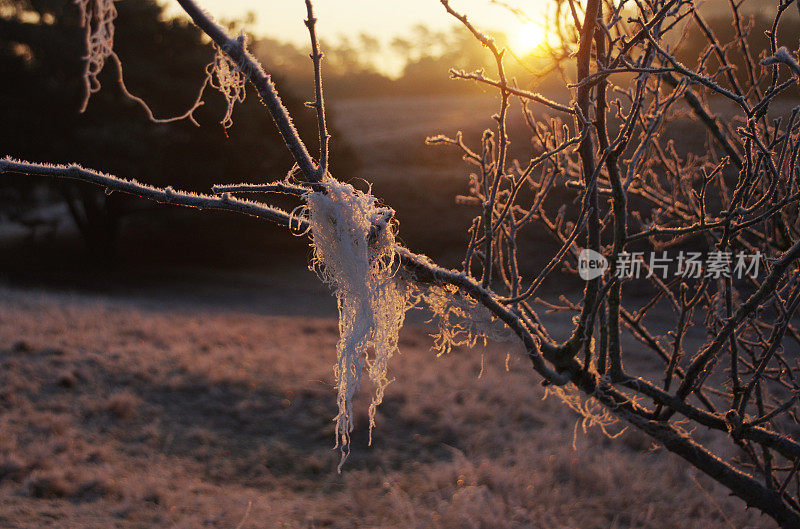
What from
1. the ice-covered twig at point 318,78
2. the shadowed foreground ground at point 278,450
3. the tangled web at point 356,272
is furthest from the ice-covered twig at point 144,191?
the shadowed foreground ground at point 278,450

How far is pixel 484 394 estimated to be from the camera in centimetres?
774

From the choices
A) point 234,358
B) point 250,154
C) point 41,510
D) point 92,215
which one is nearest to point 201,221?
point 92,215

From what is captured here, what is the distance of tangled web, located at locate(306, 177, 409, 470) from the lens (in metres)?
1.61

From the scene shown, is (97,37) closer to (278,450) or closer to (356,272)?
(356,272)

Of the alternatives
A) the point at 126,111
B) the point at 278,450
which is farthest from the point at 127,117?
the point at 278,450

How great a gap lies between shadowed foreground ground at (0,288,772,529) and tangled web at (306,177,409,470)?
78.8 inches

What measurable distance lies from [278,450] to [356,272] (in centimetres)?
486

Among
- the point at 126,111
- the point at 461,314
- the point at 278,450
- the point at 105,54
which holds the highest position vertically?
the point at 126,111

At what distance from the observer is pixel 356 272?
5.53 feet

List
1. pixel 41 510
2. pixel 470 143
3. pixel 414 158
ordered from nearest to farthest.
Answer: pixel 41 510
pixel 470 143
pixel 414 158

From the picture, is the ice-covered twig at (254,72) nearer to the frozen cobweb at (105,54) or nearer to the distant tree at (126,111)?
the frozen cobweb at (105,54)

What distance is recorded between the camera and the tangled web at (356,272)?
1.61 m

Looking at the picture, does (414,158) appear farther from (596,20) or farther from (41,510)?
(596,20)

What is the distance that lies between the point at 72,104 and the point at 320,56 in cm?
1617
